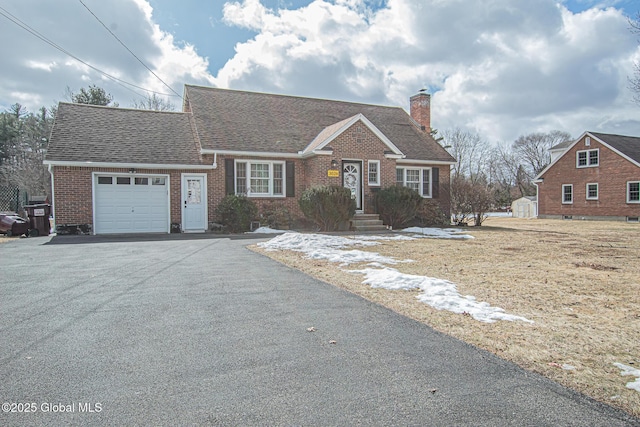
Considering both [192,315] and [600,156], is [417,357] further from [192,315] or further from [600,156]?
[600,156]

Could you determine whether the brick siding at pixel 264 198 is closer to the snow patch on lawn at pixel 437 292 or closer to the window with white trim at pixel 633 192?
the snow patch on lawn at pixel 437 292

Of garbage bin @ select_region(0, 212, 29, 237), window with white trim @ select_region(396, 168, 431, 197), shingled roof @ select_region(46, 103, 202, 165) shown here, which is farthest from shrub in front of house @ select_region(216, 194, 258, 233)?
window with white trim @ select_region(396, 168, 431, 197)

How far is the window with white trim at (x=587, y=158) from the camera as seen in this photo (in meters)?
28.7

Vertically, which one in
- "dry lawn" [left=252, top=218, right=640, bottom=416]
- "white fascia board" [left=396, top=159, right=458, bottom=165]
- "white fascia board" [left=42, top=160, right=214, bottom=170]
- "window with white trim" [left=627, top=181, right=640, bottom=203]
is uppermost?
"white fascia board" [left=396, top=159, right=458, bottom=165]

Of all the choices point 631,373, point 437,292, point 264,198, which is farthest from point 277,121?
point 631,373

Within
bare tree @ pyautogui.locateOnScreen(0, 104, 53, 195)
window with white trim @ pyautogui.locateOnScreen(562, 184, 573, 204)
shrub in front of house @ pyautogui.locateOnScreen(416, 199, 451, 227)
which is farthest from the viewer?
bare tree @ pyautogui.locateOnScreen(0, 104, 53, 195)

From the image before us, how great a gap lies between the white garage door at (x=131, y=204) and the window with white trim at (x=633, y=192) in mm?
27951

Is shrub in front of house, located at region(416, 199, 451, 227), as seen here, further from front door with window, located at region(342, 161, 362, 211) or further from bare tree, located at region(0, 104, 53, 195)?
bare tree, located at region(0, 104, 53, 195)

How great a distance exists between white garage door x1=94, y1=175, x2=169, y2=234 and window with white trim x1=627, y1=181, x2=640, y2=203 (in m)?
28.0

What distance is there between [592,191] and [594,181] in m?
0.78

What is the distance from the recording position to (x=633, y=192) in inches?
1038

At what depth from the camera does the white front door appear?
52.4ft

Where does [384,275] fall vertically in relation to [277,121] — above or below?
below

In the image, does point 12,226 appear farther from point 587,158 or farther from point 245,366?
point 587,158
